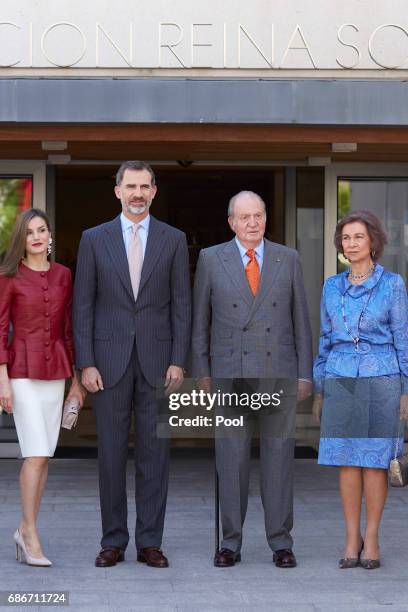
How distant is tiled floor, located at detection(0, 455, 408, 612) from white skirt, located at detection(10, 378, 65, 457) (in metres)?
0.63

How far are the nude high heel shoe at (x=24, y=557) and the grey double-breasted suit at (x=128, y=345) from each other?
12.5 inches

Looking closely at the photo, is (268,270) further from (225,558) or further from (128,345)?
(225,558)

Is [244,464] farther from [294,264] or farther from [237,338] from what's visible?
[294,264]

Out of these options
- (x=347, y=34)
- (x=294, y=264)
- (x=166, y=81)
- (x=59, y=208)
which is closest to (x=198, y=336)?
(x=294, y=264)

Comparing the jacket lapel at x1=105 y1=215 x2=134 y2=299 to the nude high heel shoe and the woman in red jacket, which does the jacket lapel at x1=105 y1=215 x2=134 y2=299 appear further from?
the nude high heel shoe

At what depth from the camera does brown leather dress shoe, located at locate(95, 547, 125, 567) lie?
21.1 feet

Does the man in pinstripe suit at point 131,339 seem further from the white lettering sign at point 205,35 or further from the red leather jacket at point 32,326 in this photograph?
the white lettering sign at point 205,35

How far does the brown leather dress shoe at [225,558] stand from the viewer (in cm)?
648

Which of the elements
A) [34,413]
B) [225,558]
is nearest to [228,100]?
[34,413]

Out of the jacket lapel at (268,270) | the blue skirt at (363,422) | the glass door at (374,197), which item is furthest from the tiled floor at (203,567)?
the glass door at (374,197)

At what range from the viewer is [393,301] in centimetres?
639

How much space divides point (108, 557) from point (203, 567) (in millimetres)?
492

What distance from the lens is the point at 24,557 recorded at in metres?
6.52

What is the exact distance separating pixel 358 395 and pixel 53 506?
9.07 feet
